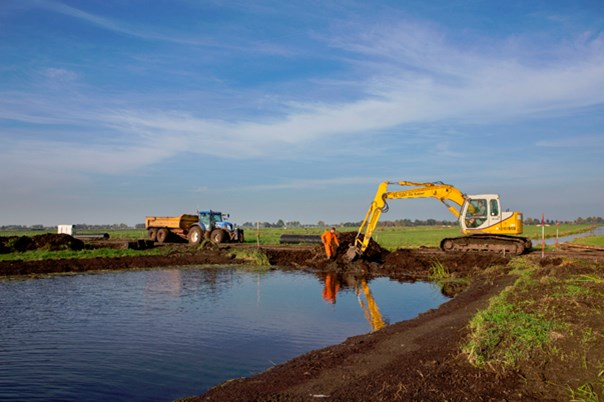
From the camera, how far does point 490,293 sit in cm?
1536

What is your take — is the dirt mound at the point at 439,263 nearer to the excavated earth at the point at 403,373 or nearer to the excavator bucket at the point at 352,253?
the excavator bucket at the point at 352,253

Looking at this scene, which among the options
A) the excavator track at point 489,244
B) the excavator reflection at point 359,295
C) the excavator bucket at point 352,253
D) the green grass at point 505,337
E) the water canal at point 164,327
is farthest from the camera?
the excavator bucket at point 352,253

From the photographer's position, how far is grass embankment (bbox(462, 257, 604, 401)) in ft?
20.6

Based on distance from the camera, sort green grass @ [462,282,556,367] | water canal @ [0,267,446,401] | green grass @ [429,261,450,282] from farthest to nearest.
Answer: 1. green grass @ [429,261,450,282]
2. water canal @ [0,267,446,401]
3. green grass @ [462,282,556,367]

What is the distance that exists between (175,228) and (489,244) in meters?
26.2

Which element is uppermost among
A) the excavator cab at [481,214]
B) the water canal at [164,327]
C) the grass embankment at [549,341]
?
the excavator cab at [481,214]

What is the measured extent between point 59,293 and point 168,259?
12980 millimetres

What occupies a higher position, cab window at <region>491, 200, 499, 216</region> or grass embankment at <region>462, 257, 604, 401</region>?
cab window at <region>491, 200, 499, 216</region>

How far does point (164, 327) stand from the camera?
1250 cm

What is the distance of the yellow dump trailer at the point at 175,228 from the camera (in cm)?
4106

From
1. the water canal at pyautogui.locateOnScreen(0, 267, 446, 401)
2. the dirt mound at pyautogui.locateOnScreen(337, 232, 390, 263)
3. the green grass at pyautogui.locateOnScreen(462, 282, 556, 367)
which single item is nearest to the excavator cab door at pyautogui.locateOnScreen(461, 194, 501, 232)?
the dirt mound at pyautogui.locateOnScreen(337, 232, 390, 263)

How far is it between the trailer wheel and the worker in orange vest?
19198 millimetres

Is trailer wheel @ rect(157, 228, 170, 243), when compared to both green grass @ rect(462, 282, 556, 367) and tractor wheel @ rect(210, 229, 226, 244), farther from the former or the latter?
green grass @ rect(462, 282, 556, 367)

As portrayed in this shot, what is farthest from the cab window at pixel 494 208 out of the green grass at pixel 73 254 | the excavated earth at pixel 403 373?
the green grass at pixel 73 254
